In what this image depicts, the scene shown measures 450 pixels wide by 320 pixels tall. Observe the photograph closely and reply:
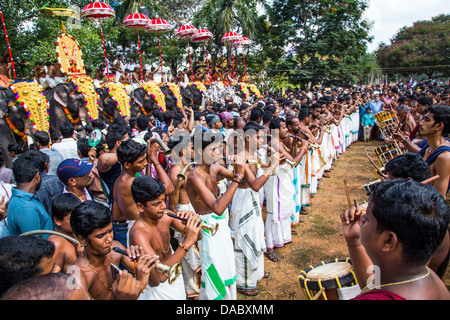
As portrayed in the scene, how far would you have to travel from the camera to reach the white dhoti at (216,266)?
304 cm

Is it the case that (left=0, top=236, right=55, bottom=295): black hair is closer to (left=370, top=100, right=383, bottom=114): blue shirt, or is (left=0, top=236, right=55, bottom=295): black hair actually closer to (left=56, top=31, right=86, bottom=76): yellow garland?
(left=56, top=31, right=86, bottom=76): yellow garland

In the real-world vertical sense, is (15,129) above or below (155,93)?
below

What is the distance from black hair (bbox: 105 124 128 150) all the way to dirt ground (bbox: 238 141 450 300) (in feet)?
8.34

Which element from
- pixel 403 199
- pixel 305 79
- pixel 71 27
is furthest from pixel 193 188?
pixel 305 79

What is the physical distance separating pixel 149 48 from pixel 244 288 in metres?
21.0

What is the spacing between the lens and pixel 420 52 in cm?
3384

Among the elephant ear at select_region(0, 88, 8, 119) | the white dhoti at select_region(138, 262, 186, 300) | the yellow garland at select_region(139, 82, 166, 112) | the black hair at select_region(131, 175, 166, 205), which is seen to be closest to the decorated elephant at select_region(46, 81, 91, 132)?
the elephant ear at select_region(0, 88, 8, 119)

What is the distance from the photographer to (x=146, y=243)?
2.36 m

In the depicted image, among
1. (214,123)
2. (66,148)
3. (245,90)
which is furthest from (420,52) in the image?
(66,148)

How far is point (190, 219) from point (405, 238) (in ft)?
4.76

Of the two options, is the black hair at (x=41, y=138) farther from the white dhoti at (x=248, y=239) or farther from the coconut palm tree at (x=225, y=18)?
the coconut palm tree at (x=225, y=18)

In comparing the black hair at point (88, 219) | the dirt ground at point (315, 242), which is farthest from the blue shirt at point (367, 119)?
the black hair at point (88, 219)

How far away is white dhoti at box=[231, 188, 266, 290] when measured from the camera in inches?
150

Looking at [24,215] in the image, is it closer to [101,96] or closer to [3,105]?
[3,105]
